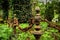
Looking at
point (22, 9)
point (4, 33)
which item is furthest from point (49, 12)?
point (4, 33)

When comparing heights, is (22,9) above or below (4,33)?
below

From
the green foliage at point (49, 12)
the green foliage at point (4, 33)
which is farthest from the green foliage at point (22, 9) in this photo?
the green foliage at point (4, 33)

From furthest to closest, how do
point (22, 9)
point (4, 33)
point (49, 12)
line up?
point (22, 9)
point (49, 12)
point (4, 33)

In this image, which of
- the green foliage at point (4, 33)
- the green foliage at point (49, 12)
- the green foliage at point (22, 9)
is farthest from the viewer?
the green foliage at point (22, 9)

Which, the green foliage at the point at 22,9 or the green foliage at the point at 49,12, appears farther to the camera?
the green foliage at the point at 22,9

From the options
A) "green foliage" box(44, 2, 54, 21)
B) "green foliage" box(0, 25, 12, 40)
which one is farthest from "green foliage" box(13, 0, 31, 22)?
"green foliage" box(0, 25, 12, 40)

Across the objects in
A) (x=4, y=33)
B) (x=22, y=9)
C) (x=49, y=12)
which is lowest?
(x=49, y=12)

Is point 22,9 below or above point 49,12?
above

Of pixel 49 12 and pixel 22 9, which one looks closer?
pixel 49 12

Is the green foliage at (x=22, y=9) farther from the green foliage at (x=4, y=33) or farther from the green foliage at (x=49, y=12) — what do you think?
the green foliage at (x=4, y=33)

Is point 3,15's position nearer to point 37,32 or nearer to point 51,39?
point 51,39

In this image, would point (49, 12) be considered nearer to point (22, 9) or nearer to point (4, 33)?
point (22, 9)

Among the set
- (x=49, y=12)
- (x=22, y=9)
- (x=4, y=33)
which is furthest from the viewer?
(x=22, y=9)

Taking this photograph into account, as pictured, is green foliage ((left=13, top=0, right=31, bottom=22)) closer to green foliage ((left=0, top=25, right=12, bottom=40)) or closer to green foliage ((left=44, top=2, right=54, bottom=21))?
green foliage ((left=44, top=2, right=54, bottom=21))
